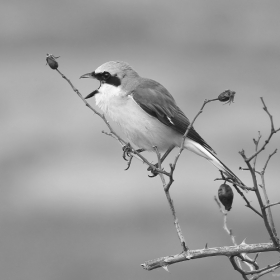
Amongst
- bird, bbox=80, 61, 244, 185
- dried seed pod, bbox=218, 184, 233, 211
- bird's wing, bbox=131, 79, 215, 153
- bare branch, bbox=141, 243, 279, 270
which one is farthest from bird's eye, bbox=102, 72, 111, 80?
bare branch, bbox=141, 243, 279, 270

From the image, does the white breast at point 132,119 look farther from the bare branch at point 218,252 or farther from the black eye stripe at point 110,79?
the bare branch at point 218,252

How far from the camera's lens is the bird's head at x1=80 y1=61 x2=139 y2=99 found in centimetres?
315

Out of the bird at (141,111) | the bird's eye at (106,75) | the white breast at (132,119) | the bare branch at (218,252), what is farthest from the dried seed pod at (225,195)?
the bird's eye at (106,75)

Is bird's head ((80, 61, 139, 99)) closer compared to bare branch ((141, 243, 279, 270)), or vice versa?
bare branch ((141, 243, 279, 270))

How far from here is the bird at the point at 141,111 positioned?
3188 mm

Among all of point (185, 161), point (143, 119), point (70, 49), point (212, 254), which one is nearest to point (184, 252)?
point (212, 254)

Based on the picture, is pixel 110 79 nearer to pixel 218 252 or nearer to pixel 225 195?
pixel 225 195

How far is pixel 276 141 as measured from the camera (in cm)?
873

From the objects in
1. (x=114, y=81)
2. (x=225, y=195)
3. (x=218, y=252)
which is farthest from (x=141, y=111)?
Answer: (x=218, y=252)

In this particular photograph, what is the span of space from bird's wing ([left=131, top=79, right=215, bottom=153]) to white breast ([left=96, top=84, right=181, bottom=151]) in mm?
31

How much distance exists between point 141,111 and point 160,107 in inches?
4.5

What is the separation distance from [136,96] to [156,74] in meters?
5.78

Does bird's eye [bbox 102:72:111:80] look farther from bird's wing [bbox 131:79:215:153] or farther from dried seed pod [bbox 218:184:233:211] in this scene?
dried seed pod [bbox 218:184:233:211]

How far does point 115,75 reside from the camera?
3.17 m
